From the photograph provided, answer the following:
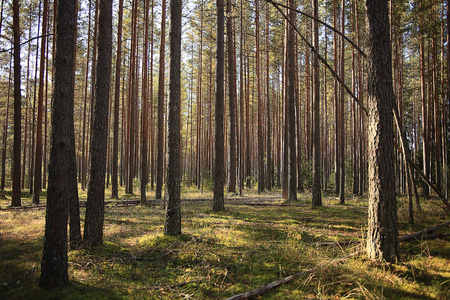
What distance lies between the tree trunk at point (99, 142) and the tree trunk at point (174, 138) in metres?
1.41

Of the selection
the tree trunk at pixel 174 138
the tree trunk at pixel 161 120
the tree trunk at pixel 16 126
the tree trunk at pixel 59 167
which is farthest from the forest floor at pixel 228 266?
the tree trunk at pixel 161 120

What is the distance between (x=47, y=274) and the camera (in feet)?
11.2

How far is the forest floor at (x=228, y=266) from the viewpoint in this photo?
3.44 m

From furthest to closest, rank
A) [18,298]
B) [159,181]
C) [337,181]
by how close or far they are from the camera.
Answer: [337,181] < [159,181] < [18,298]

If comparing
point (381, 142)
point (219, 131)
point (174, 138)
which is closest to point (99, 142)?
point (174, 138)

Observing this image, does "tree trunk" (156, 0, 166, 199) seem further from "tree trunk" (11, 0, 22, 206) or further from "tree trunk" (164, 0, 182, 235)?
"tree trunk" (164, 0, 182, 235)

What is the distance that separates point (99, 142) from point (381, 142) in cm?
537

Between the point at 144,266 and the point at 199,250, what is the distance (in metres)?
1.09

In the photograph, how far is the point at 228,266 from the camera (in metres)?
4.48

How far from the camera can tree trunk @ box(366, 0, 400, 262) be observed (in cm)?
394

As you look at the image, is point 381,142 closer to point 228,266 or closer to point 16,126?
point 228,266

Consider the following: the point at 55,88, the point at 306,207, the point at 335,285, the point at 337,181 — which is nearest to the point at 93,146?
the point at 55,88

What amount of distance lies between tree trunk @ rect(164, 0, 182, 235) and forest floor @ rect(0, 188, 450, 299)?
0.47 m

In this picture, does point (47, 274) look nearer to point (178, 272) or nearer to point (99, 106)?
point (178, 272)
